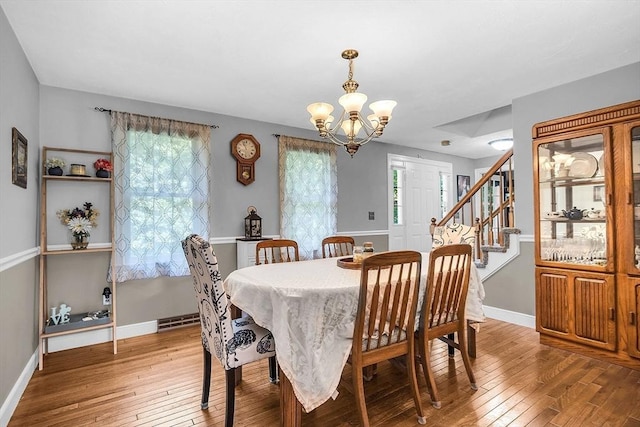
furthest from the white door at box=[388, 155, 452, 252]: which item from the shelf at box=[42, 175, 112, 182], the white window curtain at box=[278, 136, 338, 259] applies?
the shelf at box=[42, 175, 112, 182]

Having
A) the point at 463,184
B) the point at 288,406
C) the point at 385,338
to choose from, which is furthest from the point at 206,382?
the point at 463,184

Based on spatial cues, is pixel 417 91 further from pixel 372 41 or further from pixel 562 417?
pixel 562 417

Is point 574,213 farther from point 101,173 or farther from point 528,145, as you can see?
point 101,173

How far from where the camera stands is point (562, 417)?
1.95 meters

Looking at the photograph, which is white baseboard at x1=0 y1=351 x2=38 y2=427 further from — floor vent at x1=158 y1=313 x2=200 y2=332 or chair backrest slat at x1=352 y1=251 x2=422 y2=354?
chair backrest slat at x1=352 y1=251 x2=422 y2=354

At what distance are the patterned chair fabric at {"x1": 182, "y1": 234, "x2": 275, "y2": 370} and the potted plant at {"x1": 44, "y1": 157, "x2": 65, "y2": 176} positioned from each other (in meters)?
1.84

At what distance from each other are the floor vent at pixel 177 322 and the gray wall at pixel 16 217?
1.05 metres

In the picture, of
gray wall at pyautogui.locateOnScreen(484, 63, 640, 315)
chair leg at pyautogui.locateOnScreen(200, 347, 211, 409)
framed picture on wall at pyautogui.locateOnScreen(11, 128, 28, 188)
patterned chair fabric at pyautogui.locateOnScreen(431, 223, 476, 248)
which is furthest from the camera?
patterned chair fabric at pyautogui.locateOnScreen(431, 223, 476, 248)

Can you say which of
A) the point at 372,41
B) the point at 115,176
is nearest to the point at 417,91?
the point at 372,41

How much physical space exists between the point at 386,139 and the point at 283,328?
4.15 meters

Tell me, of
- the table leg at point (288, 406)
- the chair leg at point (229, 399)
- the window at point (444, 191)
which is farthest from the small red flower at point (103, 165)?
the window at point (444, 191)

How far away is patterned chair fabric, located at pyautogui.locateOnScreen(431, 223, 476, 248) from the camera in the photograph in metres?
3.12

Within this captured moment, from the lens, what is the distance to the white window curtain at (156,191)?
10.9ft

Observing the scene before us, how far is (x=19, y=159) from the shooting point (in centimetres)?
232
